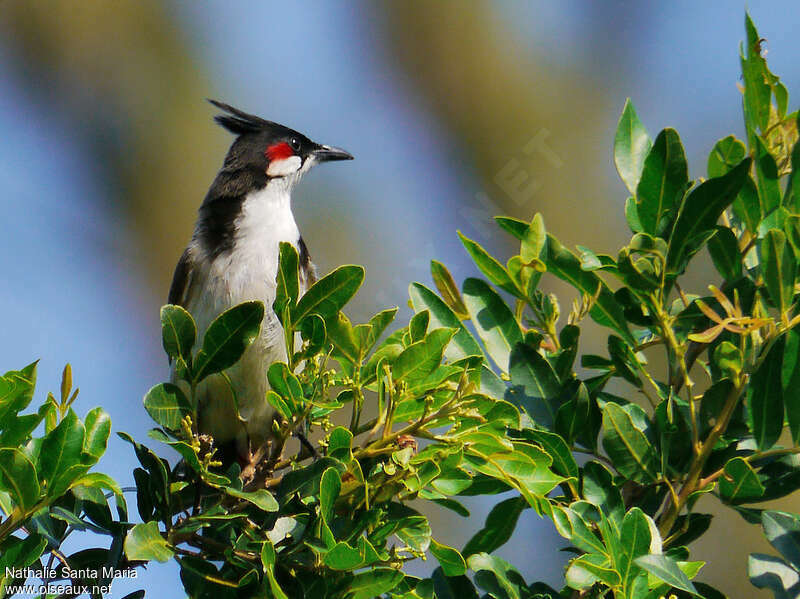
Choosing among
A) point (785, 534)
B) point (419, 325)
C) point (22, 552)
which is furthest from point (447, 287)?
point (22, 552)

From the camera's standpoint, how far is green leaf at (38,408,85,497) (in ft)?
4.62

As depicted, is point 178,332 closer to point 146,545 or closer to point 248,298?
point 146,545

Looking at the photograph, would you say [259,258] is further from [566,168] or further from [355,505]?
[566,168]

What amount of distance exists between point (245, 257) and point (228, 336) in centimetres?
Result: 147

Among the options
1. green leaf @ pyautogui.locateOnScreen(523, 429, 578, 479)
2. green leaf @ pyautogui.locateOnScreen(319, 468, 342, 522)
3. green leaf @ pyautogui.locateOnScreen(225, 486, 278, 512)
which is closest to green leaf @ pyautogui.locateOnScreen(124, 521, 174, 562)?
green leaf @ pyautogui.locateOnScreen(225, 486, 278, 512)

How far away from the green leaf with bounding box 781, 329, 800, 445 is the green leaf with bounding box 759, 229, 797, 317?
0.19 ft

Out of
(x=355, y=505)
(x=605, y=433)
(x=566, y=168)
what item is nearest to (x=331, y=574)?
(x=355, y=505)

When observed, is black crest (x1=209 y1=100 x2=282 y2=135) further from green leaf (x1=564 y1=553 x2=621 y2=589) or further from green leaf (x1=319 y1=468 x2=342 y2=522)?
green leaf (x1=564 y1=553 x2=621 y2=589)

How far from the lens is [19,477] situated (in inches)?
54.1

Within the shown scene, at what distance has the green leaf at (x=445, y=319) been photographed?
1.59 meters

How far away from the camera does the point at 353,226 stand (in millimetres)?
5477

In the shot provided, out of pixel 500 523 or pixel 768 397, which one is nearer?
pixel 768 397

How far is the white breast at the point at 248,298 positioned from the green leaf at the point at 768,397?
1.47 m

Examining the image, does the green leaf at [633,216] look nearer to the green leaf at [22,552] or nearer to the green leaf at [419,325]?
the green leaf at [419,325]
